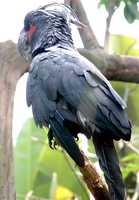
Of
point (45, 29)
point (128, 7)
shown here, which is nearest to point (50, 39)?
point (45, 29)

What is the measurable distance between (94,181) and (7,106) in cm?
46

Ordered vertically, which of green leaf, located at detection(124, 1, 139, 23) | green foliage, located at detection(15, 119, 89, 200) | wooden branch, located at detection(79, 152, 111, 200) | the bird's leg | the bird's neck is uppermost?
the bird's neck

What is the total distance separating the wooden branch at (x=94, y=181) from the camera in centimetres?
163

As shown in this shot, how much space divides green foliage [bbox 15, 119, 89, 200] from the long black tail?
1891 mm

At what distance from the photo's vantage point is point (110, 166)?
1405 mm

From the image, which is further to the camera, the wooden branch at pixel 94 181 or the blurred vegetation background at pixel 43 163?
the blurred vegetation background at pixel 43 163

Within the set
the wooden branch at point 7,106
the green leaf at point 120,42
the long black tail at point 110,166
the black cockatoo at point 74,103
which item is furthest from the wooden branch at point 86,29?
the green leaf at point 120,42

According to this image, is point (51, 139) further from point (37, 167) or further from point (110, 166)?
point (37, 167)

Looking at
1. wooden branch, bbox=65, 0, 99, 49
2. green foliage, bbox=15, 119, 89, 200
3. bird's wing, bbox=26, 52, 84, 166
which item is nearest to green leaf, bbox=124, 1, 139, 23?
wooden branch, bbox=65, 0, 99, 49

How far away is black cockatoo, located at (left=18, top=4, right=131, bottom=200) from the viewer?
1.39 metres

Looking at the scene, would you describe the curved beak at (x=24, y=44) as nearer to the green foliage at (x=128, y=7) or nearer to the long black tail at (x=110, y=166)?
the long black tail at (x=110, y=166)

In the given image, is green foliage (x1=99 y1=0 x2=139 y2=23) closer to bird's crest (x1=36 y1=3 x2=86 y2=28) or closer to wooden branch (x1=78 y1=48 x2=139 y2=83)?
wooden branch (x1=78 y1=48 x2=139 y2=83)

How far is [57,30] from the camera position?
5.42ft

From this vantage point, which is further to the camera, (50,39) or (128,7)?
(128,7)
